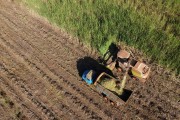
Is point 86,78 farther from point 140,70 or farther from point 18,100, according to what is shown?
point 18,100

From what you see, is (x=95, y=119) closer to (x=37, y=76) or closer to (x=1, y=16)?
(x=37, y=76)

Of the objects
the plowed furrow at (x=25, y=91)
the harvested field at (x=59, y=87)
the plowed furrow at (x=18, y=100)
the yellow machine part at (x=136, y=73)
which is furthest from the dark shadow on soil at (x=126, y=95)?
the plowed furrow at (x=18, y=100)

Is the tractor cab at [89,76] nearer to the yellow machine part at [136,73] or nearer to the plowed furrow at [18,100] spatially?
the yellow machine part at [136,73]

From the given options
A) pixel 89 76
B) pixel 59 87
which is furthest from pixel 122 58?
pixel 59 87

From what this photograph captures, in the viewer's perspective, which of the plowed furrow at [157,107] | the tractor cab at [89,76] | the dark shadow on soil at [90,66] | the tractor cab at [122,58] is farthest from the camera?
the dark shadow on soil at [90,66]

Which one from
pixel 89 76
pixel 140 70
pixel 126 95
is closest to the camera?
pixel 126 95

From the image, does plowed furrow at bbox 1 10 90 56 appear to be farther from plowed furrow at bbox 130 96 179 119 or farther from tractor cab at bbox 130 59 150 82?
plowed furrow at bbox 130 96 179 119

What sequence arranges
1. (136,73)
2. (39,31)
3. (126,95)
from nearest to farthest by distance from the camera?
(126,95) < (136,73) < (39,31)
